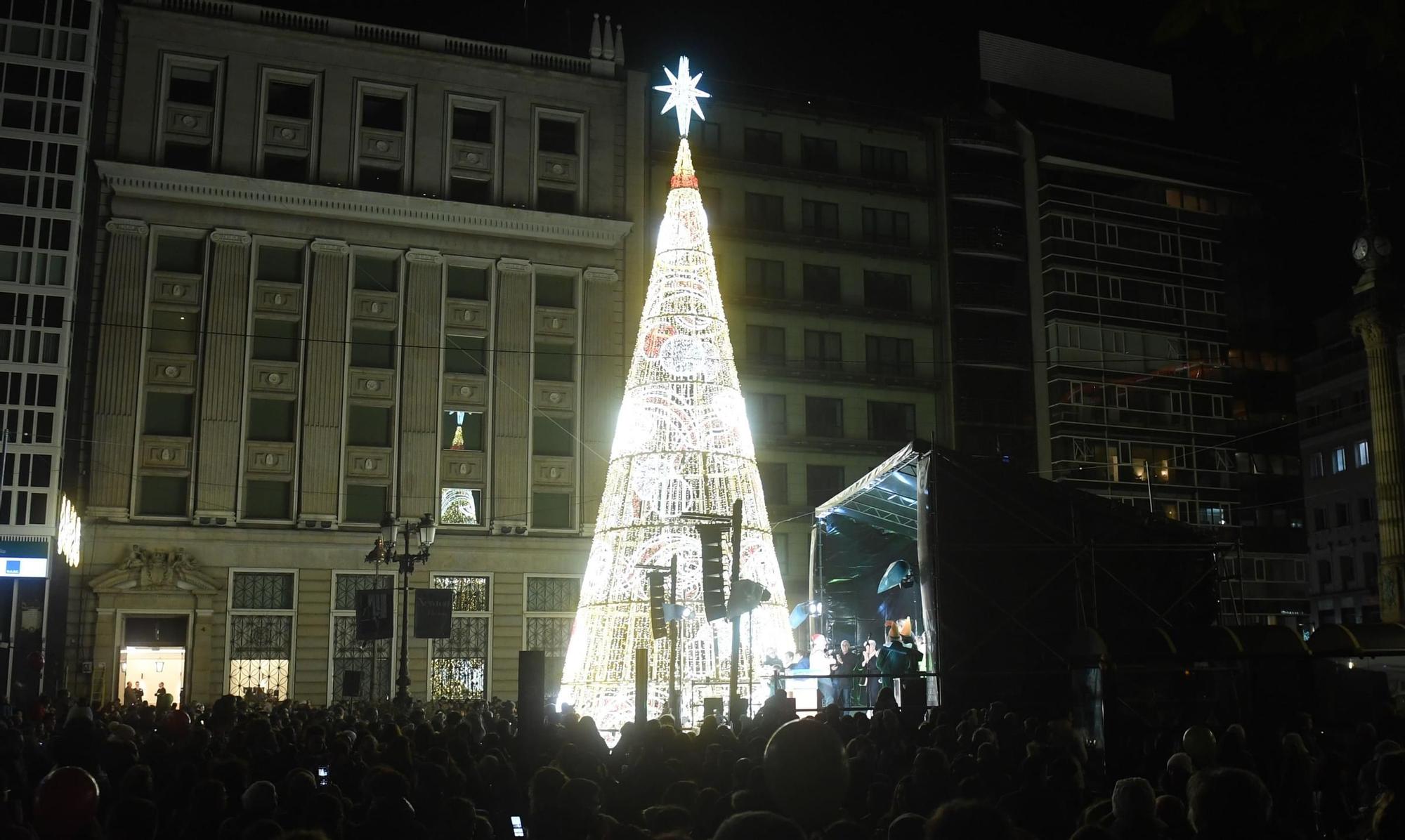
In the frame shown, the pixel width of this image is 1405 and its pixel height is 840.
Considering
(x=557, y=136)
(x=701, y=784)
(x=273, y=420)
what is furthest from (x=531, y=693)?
(x=557, y=136)

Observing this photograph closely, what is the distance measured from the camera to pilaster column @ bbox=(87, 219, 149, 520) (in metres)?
41.6

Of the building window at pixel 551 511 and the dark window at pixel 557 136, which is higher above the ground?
the dark window at pixel 557 136

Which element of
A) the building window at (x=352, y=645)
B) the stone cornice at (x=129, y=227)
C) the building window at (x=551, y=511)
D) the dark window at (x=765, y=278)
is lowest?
the building window at (x=352, y=645)

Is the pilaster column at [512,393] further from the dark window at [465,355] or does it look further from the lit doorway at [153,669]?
the lit doorway at [153,669]

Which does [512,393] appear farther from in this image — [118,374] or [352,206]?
[118,374]

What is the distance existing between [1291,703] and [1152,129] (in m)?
49.0

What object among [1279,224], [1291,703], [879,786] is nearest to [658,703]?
[1291,703]

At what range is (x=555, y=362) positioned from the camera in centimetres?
4712

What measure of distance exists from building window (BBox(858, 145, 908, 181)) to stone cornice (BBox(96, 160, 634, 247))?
12.5 m

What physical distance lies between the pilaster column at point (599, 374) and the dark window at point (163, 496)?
526 inches

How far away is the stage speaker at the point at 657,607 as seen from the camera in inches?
813

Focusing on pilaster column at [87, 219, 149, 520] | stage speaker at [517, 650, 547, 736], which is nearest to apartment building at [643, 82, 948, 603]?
pilaster column at [87, 219, 149, 520]

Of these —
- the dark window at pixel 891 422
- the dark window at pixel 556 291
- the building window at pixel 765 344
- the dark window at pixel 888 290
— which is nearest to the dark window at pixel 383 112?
the dark window at pixel 556 291

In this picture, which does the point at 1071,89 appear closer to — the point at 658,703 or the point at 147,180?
the point at 147,180
